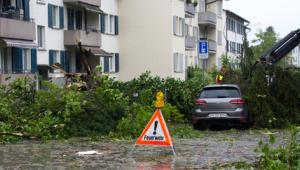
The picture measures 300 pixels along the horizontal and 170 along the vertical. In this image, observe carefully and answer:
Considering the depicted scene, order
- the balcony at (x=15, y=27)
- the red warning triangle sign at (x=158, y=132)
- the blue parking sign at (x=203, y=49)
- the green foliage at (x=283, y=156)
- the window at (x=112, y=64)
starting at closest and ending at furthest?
the green foliage at (x=283, y=156), the red warning triangle sign at (x=158, y=132), the blue parking sign at (x=203, y=49), the balcony at (x=15, y=27), the window at (x=112, y=64)

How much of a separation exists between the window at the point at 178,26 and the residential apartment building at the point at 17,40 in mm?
17325

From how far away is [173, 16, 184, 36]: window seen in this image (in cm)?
5534

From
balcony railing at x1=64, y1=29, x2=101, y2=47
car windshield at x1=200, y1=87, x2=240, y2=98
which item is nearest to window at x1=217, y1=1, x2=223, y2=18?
balcony railing at x1=64, y1=29, x2=101, y2=47

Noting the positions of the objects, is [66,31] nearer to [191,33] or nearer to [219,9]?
[191,33]

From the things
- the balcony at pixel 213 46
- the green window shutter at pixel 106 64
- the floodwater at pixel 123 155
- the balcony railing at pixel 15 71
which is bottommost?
the floodwater at pixel 123 155

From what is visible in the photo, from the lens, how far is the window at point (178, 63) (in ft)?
182

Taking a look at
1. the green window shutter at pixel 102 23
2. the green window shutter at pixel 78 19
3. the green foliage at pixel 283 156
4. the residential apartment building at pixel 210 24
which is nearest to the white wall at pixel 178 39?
the green window shutter at pixel 102 23

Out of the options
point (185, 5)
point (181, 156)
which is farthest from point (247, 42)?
point (185, 5)

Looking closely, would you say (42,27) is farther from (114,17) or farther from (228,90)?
(228,90)

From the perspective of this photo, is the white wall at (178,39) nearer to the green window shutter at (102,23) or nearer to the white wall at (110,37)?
the white wall at (110,37)

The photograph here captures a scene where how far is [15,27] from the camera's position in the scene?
3694 centimetres

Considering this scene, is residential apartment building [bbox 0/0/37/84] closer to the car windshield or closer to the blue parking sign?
the blue parking sign

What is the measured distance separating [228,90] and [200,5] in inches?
2166

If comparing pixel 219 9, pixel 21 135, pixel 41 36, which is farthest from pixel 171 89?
pixel 219 9
